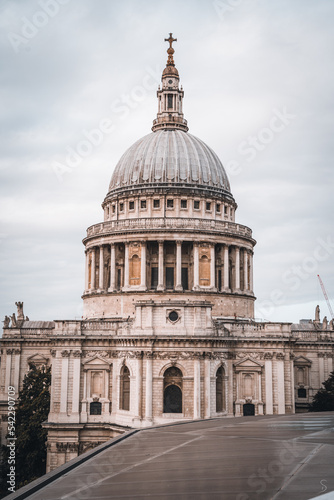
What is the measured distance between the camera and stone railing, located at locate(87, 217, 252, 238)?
Result: 70.7 m

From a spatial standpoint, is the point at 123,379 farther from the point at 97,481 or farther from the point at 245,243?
the point at 97,481

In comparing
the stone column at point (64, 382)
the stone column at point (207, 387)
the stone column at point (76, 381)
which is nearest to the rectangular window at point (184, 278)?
the stone column at point (207, 387)

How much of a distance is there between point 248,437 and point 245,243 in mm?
50516

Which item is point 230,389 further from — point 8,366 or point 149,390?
point 8,366

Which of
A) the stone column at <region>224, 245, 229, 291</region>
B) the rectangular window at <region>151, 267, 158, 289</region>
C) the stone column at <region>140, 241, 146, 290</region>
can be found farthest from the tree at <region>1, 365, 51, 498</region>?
the stone column at <region>224, 245, 229, 291</region>

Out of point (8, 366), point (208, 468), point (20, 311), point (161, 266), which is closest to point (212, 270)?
point (161, 266)

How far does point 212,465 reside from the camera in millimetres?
19172

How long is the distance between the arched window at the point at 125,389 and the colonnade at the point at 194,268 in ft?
42.8

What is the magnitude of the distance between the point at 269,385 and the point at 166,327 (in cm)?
1232

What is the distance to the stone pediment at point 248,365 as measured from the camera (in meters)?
59.3

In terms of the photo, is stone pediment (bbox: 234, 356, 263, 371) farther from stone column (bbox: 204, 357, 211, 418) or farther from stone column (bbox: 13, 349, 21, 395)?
stone column (bbox: 13, 349, 21, 395)

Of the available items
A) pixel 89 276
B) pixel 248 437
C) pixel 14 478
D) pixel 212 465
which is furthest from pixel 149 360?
pixel 212 465

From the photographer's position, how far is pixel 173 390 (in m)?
55.7

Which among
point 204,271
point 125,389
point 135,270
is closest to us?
point 125,389
